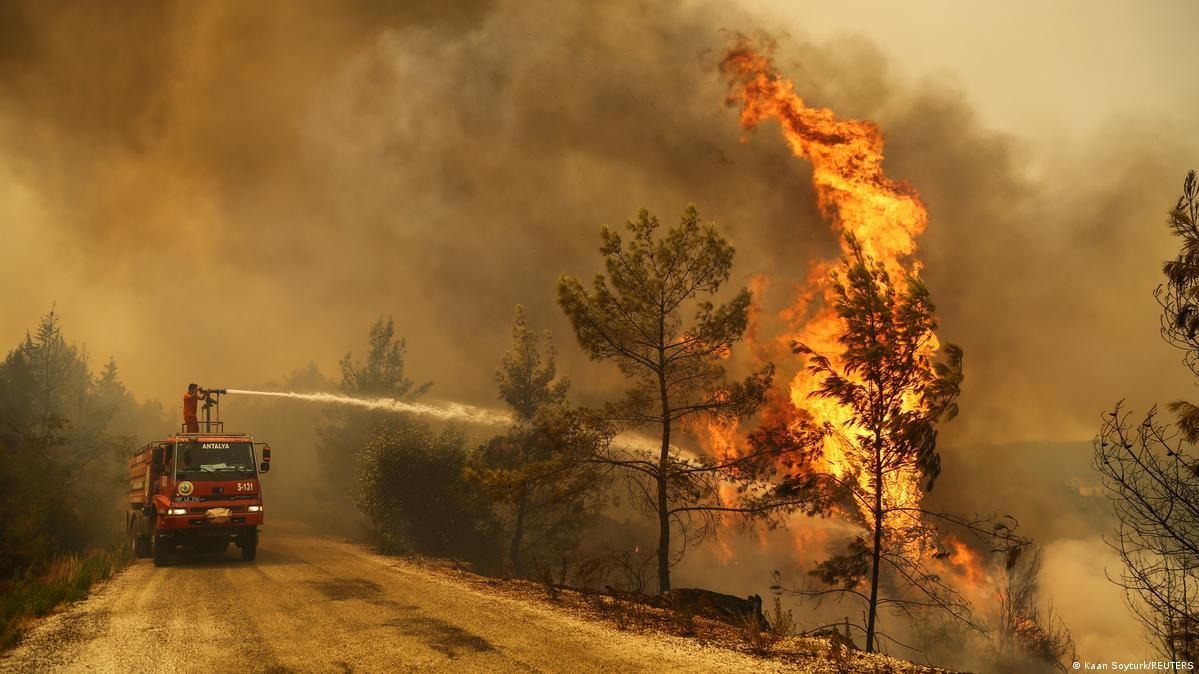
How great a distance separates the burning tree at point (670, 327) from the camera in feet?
63.9

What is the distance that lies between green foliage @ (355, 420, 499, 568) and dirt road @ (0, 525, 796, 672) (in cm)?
1973

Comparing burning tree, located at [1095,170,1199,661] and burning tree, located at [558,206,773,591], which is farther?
burning tree, located at [558,206,773,591]

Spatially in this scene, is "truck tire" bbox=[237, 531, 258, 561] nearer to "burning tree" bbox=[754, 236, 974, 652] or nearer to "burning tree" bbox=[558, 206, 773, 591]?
"burning tree" bbox=[558, 206, 773, 591]

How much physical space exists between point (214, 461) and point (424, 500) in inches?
713

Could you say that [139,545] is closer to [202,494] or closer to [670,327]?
[202,494]

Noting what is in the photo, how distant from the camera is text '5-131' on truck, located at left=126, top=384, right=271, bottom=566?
19.6 metres

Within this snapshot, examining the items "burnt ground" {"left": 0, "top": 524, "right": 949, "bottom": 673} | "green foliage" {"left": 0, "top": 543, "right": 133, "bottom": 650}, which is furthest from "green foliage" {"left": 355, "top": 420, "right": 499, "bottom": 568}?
"burnt ground" {"left": 0, "top": 524, "right": 949, "bottom": 673}

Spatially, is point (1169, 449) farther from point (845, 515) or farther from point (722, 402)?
point (722, 402)

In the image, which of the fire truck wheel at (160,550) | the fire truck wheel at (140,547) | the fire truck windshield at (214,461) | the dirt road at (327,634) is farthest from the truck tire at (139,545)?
the dirt road at (327,634)

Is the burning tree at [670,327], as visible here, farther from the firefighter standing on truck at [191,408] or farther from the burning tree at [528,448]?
the firefighter standing on truck at [191,408]

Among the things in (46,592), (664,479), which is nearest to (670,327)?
(664,479)

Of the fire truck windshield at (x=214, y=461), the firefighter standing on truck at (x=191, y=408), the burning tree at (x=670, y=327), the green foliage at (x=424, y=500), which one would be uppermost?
the burning tree at (x=670, y=327)

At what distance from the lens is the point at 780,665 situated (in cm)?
1052

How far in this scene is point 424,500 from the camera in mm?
37750
